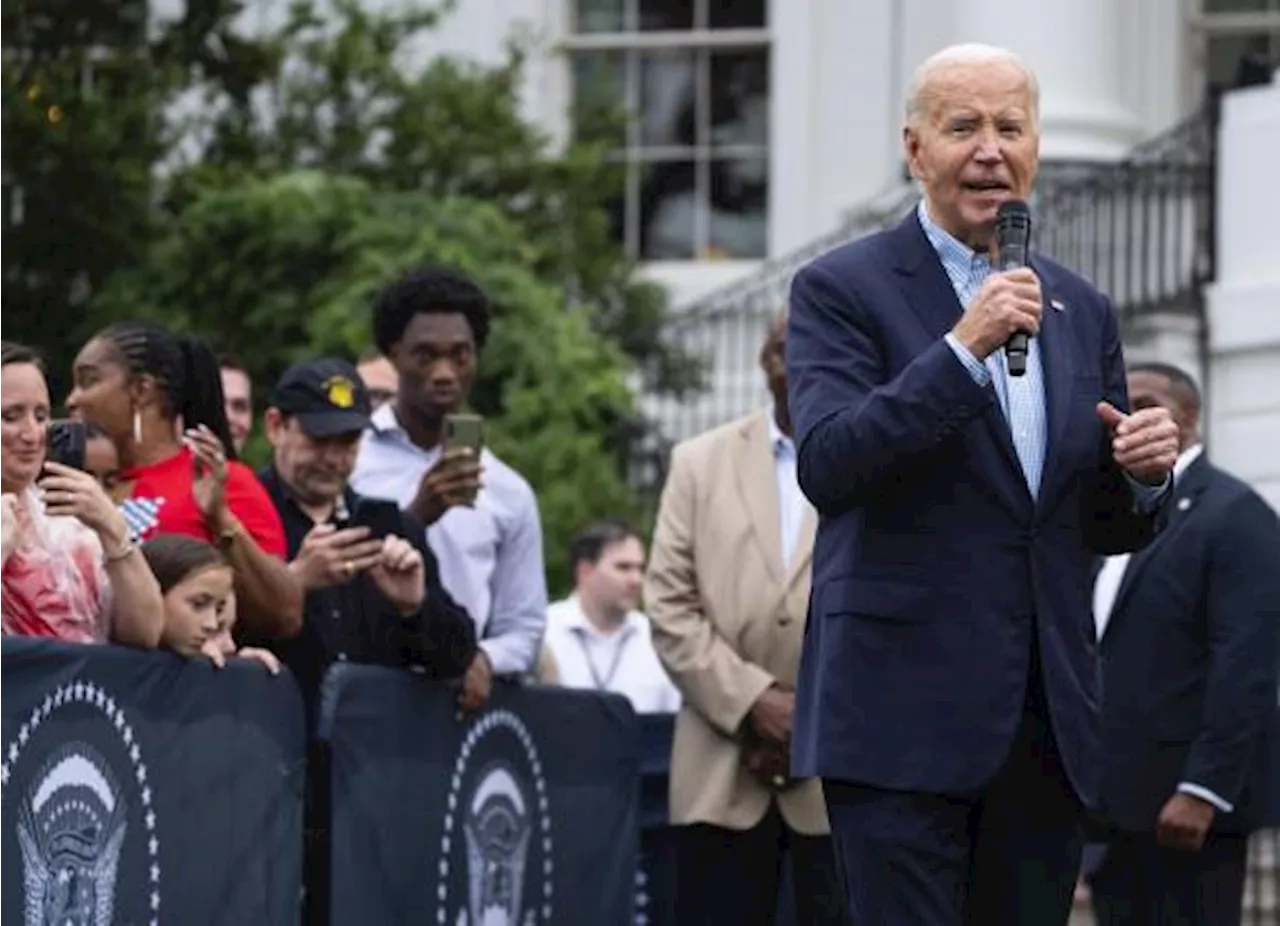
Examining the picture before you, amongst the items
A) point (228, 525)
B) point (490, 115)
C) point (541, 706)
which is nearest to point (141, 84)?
point (490, 115)

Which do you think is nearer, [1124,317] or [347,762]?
[347,762]

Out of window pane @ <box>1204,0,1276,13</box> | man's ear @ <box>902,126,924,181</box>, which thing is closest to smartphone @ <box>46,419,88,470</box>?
man's ear @ <box>902,126,924,181</box>

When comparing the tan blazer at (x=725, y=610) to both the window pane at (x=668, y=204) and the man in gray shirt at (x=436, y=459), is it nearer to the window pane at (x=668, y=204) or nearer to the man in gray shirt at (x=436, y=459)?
the man in gray shirt at (x=436, y=459)

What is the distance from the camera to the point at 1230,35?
2291cm

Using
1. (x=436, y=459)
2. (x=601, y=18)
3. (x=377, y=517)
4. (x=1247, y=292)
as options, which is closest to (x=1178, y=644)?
(x=436, y=459)

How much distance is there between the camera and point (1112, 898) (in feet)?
38.1

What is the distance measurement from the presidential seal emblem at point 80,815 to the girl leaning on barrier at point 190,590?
384 millimetres

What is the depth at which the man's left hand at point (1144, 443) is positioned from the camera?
25.5 feet

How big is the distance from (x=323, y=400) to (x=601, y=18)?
12.9m

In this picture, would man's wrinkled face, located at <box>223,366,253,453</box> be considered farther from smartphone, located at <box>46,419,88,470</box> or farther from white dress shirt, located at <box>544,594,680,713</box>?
smartphone, located at <box>46,419,88,470</box>

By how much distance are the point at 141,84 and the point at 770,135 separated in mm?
5495

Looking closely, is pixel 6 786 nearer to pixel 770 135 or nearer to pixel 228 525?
pixel 228 525

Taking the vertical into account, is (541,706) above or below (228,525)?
below

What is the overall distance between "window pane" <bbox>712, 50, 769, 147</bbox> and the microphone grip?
51.7ft
